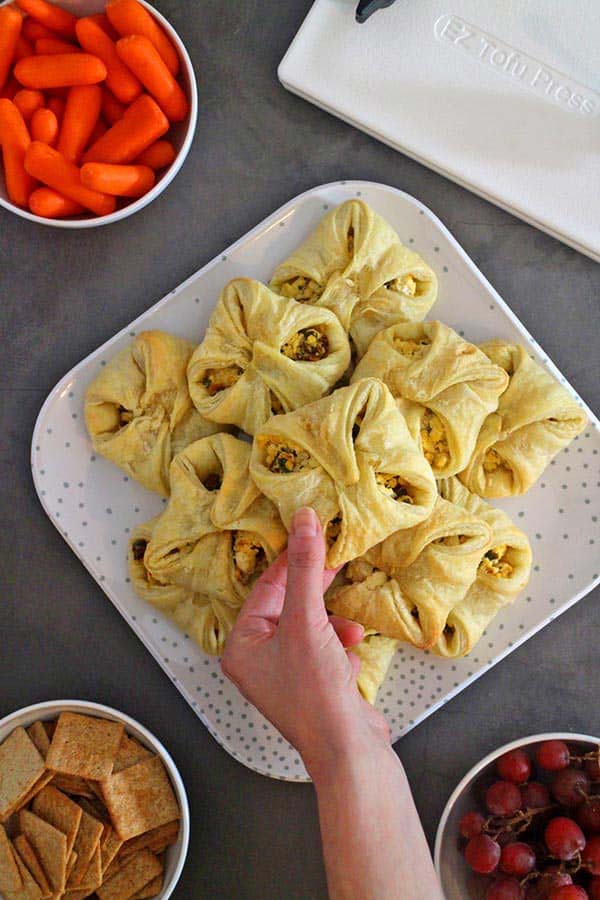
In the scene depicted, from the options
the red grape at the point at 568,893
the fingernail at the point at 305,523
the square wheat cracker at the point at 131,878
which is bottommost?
the square wheat cracker at the point at 131,878

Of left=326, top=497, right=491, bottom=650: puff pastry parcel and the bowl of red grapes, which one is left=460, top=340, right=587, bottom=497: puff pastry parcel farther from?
the bowl of red grapes

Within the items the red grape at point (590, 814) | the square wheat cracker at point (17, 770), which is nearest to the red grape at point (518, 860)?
the red grape at point (590, 814)

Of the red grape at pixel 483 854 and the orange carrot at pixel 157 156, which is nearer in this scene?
the red grape at pixel 483 854

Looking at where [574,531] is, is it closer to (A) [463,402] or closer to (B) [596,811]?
(A) [463,402]

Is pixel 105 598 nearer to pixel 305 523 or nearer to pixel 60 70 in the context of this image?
pixel 305 523

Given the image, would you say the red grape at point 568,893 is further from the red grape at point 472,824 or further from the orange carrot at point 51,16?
the orange carrot at point 51,16

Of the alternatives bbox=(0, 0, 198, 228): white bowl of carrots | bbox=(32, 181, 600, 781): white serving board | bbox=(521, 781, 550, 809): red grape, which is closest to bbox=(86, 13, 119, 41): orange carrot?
bbox=(0, 0, 198, 228): white bowl of carrots
